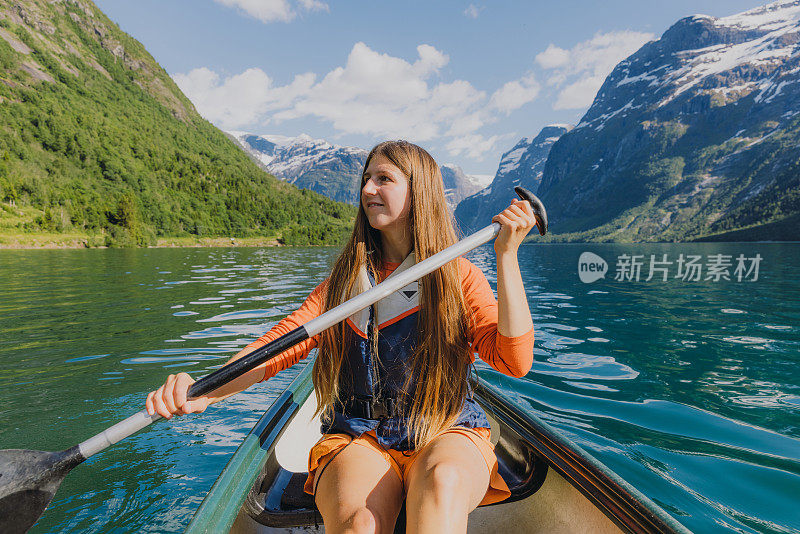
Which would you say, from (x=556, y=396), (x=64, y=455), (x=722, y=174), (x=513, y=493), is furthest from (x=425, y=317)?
(x=722, y=174)

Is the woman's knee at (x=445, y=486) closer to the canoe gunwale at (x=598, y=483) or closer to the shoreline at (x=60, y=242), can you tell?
the canoe gunwale at (x=598, y=483)

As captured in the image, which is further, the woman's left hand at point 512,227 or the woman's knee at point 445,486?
the woman's left hand at point 512,227

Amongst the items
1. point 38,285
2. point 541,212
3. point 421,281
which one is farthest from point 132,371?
point 38,285

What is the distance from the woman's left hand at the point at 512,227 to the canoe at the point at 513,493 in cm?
141

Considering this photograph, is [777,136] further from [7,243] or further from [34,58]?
[34,58]

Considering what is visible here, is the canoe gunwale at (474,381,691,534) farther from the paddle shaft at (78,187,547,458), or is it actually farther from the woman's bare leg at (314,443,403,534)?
the paddle shaft at (78,187,547,458)

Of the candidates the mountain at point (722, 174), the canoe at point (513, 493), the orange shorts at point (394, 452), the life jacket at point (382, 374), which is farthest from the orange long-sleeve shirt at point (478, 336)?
the mountain at point (722, 174)

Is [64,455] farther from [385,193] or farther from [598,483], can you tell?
[598,483]

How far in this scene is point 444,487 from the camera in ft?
5.71

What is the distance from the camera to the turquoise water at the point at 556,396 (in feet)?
12.6

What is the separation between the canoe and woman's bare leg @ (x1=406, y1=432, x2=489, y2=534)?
1.38ft

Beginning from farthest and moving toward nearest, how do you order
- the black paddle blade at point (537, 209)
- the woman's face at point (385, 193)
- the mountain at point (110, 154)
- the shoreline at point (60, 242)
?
the mountain at point (110, 154) < the shoreline at point (60, 242) < the woman's face at point (385, 193) < the black paddle blade at point (537, 209)

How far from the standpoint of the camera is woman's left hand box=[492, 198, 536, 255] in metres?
Result: 2.10

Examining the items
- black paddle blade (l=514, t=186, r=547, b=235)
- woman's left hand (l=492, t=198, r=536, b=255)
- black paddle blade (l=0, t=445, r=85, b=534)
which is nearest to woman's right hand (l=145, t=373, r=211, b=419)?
black paddle blade (l=0, t=445, r=85, b=534)
